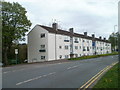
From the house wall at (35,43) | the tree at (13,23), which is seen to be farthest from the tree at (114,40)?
the tree at (13,23)

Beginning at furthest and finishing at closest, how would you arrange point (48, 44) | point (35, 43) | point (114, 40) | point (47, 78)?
point (114, 40) < point (35, 43) < point (48, 44) < point (47, 78)

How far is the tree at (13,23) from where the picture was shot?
94.5ft

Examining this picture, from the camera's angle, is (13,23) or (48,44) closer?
(13,23)

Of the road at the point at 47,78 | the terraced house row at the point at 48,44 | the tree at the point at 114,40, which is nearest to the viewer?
the road at the point at 47,78

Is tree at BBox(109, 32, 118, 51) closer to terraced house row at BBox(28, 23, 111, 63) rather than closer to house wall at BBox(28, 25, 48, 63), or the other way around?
terraced house row at BBox(28, 23, 111, 63)

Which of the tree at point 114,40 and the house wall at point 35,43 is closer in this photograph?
the house wall at point 35,43

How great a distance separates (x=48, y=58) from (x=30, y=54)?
710cm

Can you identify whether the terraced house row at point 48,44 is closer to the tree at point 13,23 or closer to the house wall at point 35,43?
the house wall at point 35,43

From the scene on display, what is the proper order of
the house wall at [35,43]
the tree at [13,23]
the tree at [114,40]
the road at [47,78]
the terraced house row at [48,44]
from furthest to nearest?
the tree at [114,40], the house wall at [35,43], the terraced house row at [48,44], the tree at [13,23], the road at [47,78]

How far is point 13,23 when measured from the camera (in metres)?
30.6

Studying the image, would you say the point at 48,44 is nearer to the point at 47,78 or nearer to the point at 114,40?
the point at 47,78

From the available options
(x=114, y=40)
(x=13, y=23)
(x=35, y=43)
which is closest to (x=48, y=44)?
(x=35, y=43)

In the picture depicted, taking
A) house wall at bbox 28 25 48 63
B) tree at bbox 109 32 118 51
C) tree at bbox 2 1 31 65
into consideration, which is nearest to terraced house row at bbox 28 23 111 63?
house wall at bbox 28 25 48 63

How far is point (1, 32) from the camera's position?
27266 millimetres
